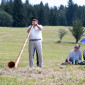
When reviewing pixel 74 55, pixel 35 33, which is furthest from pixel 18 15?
pixel 35 33

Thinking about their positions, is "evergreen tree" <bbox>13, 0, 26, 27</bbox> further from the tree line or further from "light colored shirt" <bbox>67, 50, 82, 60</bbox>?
"light colored shirt" <bbox>67, 50, 82, 60</bbox>

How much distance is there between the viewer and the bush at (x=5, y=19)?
82.6m

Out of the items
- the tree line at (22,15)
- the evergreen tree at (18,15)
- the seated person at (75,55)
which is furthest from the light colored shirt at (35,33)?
the evergreen tree at (18,15)

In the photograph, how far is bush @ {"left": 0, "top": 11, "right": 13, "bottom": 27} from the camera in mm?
82562

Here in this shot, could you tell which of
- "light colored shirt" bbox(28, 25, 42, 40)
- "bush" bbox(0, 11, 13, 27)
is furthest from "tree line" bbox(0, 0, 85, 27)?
"light colored shirt" bbox(28, 25, 42, 40)

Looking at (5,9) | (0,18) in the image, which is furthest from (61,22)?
(0,18)

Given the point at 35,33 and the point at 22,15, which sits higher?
the point at 35,33

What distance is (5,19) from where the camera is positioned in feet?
274

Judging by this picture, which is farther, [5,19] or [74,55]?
[5,19]

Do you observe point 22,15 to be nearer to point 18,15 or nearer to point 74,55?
point 18,15

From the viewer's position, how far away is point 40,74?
7133mm

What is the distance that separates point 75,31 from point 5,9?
4860cm

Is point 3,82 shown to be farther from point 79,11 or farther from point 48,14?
point 79,11

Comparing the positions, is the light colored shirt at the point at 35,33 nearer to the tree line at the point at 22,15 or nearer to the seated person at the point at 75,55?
the seated person at the point at 75,55
